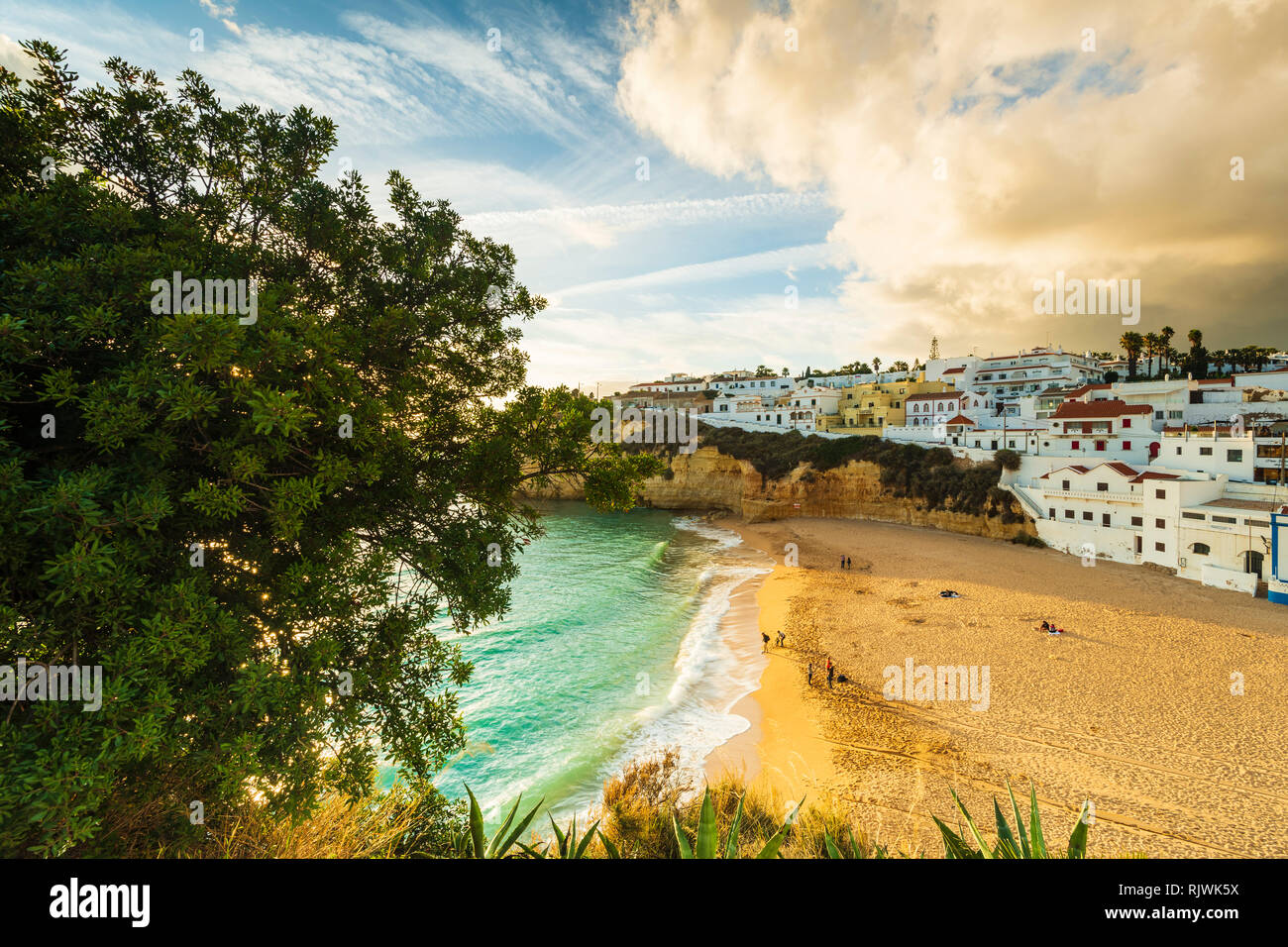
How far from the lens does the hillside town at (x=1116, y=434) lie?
2608 centimetres

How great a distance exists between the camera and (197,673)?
4.38 metres

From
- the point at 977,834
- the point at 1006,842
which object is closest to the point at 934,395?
the point at 1006,842

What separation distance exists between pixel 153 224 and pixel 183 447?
9.23ft

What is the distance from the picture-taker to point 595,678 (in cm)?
1880

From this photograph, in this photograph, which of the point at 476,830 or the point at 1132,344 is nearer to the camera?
the point at 476,830

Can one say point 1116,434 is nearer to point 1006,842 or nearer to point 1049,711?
point 1049,711

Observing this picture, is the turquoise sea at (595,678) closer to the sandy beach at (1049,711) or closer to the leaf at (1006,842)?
the sandy beach at (1049,711)

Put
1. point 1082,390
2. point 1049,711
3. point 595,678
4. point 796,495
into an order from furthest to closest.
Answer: point 1082,390
point 796,495
point 595,678
point 1049,711

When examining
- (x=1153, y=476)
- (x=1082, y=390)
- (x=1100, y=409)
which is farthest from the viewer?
(x=1082, y=390)

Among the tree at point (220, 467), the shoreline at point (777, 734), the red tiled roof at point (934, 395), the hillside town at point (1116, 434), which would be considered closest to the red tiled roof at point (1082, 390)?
the hillside town at point (1116, 434)

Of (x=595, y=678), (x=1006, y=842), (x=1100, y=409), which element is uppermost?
(x=1100, y=409)

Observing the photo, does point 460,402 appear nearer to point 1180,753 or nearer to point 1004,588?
point 1180,753

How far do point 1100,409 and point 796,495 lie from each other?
25.7 metres

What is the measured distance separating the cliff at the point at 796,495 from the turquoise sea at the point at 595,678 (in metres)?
14.0
